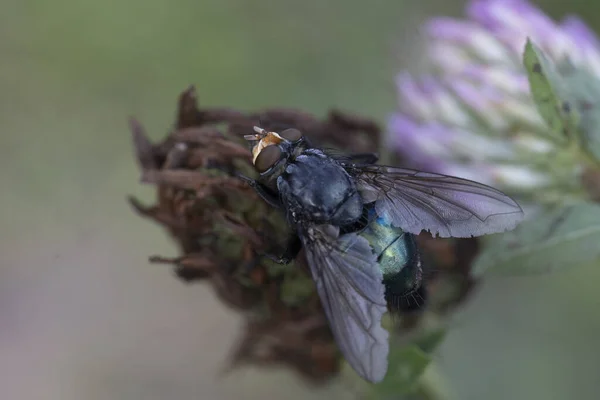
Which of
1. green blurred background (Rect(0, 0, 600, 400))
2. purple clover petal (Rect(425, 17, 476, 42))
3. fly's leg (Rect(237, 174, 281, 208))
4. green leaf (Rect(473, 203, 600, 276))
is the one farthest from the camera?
green blurred background (Rect(0, 0, 600, 400))

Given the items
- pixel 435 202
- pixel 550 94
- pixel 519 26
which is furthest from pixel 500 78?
pixel 435 202

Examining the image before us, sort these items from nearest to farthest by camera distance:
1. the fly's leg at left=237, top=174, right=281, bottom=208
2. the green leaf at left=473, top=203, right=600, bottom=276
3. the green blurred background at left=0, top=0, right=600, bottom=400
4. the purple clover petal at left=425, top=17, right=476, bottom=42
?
the fly's leg at left=237, top=174, right=281, bottom=208
the green leaf at left=473, top=203, right=600, bottom=276
the purple clover petal at left=425, top=17, right=476, bottom=42
the green blurred background at left=0, top=0, right=600, bottom=400

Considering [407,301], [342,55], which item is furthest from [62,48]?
[407,301]

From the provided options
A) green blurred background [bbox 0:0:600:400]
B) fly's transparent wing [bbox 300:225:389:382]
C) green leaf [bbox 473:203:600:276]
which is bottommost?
green blurred background [bbox 0:0:600:400]

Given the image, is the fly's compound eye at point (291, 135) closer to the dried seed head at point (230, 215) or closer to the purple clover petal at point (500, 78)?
the dried seed head at point (230, 215)

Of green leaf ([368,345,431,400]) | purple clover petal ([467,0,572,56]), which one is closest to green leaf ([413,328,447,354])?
green leaf ([368,345,431,400])

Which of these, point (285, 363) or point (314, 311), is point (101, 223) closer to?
point (285, 363)

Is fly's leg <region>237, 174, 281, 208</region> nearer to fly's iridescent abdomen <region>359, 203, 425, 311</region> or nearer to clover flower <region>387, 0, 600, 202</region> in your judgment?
fly's iridescent abdomen <region>359, 203, 425, 311</region>

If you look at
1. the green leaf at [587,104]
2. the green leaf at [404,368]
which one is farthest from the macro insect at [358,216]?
the green leaf at [587,104]
